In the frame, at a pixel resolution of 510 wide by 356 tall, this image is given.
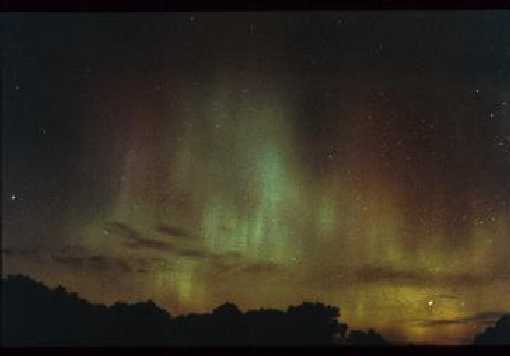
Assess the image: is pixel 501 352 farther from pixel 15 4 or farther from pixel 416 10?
pixel 15 4

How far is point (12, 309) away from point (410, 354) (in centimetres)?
279

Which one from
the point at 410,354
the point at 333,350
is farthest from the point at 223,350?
the point at 410,354

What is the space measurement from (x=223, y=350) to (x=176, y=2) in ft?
6.42

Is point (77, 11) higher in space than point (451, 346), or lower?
higher

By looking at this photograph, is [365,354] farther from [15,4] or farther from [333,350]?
[15,4]

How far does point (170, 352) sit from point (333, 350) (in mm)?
911

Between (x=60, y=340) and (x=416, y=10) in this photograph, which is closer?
(x=416, y=10)

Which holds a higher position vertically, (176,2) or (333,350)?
(176,2)

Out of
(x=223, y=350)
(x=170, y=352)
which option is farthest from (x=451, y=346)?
(x=170, y=352)

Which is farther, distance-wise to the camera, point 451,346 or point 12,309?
point 12,309

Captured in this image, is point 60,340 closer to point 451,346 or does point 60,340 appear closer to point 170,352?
point 170,352

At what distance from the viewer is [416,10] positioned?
418 centimetres

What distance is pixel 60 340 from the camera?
5.21 meters

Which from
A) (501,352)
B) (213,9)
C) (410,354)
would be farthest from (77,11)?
(501,352)
